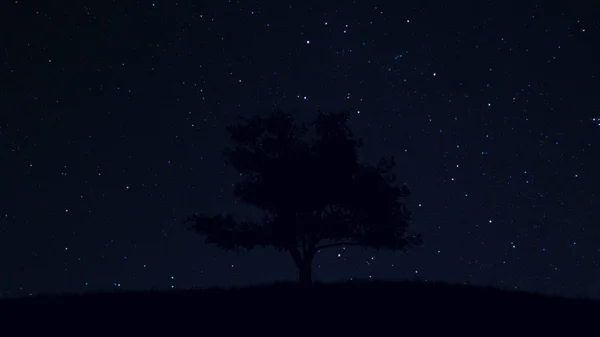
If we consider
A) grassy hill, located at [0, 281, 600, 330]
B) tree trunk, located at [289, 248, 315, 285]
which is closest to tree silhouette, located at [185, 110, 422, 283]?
tree trunk, located at [289, 248, 315, 285]

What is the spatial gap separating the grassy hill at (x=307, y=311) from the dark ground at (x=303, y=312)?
21mm

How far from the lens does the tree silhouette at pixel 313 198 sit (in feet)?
64.7

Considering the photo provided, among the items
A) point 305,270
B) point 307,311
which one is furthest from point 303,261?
point 307,311

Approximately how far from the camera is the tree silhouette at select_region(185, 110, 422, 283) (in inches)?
776

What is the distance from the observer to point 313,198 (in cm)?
1972

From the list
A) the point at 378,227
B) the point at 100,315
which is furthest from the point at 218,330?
the point at 378,227

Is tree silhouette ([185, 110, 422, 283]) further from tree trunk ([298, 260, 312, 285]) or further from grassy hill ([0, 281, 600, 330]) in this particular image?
grassy hill ([0, 281, 600, 330])

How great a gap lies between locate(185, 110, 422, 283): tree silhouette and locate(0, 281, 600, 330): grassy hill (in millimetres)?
4909

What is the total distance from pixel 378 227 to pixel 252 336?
10.2 metres

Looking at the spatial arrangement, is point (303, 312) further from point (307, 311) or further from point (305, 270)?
point (305, 270)

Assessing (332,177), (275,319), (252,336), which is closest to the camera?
(252,336)

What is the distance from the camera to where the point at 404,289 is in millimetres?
14828

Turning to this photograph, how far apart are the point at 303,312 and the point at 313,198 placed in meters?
7.88

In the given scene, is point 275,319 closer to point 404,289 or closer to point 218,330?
point 218,330
